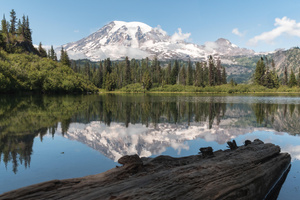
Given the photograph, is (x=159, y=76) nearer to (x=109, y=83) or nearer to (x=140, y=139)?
(x=109, y=83)

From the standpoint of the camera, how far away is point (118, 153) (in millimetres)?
9742

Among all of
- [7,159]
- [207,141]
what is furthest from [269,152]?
[7,159]

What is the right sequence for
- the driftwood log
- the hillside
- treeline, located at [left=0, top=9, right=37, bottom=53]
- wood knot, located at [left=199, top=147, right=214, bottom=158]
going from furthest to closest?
1. treeline, located at [left=0, top=9, right=37, bottom=53]
2. the hillside
3. wood knot, located at [left=199, top=147, right=214, bottom=158]
4. the driftwood log

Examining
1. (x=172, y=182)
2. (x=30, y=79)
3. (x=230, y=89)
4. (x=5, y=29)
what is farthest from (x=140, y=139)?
(x=5, y=29)

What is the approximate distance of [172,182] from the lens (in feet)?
14.1

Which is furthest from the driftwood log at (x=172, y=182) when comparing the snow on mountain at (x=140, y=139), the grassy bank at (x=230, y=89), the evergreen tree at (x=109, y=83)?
the evergreen tree at (x=109, y=83)

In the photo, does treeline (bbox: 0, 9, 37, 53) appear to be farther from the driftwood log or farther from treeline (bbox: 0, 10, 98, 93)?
the driftwood log

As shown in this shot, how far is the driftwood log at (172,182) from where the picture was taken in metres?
3.77

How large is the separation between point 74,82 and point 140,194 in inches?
3951

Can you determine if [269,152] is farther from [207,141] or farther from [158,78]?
[158,78]

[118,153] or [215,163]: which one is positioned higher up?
[215,163]

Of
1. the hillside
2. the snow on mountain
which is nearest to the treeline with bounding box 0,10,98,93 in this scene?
the hillside

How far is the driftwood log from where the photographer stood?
149 inches

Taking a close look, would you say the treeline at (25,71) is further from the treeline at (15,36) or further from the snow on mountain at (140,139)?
the snow on mountain at (140,139)
